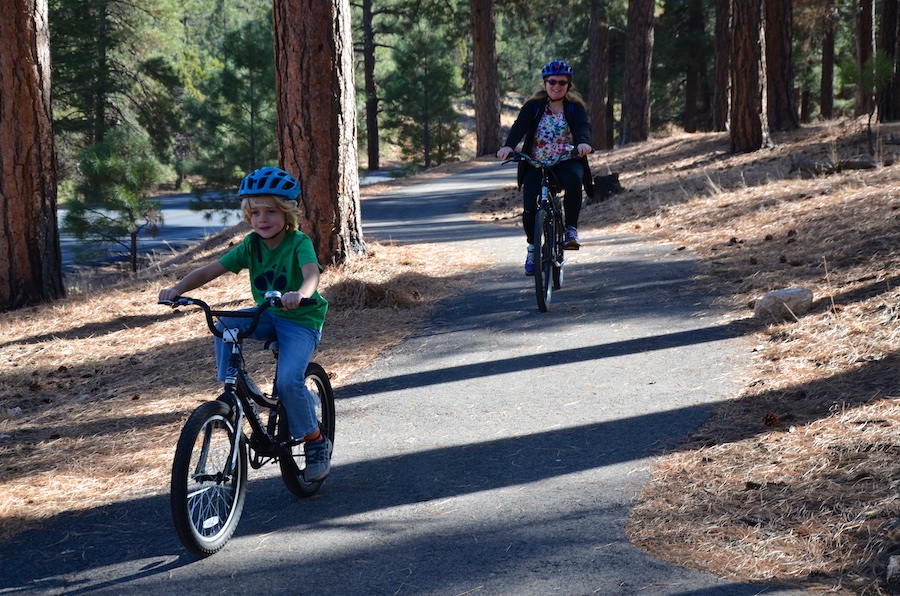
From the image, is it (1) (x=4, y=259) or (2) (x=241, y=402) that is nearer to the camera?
(2) (x=241, y=402)

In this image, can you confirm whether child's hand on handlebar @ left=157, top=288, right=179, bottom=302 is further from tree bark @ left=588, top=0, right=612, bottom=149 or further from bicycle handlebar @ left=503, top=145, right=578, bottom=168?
tree bark @ left=588, top=0, right=612, bottom=149

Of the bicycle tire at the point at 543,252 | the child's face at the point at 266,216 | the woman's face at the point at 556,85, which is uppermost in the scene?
the woman's face at the point at 556,85

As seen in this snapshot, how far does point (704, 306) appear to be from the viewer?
27.6ft

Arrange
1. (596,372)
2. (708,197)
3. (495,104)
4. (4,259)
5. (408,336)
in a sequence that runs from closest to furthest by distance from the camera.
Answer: (596,372) → (408,336) → (4,259) → (708,197) → (495,104)

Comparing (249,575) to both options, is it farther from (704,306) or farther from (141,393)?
(704,306)

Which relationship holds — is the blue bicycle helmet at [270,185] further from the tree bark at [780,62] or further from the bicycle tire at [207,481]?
the tree bark at [780,62]

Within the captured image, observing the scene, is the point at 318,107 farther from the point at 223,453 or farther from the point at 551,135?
the point at 223,453

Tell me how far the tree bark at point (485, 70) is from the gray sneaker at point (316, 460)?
28307mm

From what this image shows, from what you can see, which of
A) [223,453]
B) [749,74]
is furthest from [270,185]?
[749,74]

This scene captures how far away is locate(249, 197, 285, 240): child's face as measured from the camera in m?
4.54

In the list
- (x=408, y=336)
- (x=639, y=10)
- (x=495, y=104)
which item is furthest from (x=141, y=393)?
(x=495, y=104)

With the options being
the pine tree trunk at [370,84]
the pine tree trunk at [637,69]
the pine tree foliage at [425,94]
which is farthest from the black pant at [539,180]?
the pine tree foliage at [425,94]

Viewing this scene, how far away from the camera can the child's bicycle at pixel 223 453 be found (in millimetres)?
3922

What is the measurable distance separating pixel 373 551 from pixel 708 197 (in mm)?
11217
